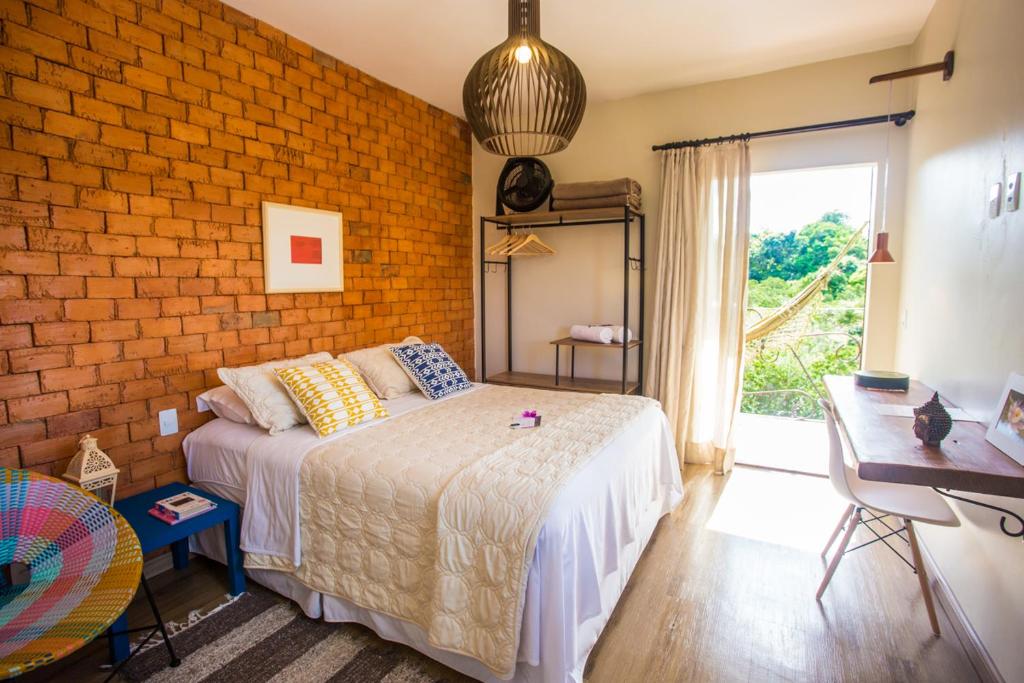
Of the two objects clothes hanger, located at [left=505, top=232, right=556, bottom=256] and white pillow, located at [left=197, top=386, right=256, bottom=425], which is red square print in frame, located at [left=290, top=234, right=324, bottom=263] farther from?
clothes hanger, located at [left=505, top=232, right=556, bottom=256]

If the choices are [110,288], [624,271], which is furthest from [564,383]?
[110,288]

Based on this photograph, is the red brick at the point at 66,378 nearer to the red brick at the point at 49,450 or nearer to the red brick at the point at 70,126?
the red brick at the point at 49,450

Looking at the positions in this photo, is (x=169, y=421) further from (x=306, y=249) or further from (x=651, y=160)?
(x=651, y=160)

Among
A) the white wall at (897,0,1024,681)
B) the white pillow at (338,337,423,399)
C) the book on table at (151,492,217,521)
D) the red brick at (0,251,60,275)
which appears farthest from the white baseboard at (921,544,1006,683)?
the red brick at (0,251,60,275)

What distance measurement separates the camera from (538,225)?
425 centimetres

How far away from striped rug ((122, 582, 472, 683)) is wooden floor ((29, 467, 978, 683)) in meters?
0.18

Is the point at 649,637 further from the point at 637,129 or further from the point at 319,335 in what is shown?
the point at 637,129

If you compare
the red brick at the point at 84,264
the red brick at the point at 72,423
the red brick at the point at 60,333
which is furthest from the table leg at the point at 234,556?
the red brick at the point at 84,264

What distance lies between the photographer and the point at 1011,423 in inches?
59.5

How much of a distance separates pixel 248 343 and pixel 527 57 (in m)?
2.07

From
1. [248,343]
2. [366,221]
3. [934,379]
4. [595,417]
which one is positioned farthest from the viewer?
[366,221]

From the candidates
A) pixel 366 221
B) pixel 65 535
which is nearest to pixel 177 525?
pixel 65 535

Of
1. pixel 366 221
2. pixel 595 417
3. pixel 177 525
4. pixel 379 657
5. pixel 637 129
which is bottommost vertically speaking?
pixel 379 657

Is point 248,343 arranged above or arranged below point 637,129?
below
